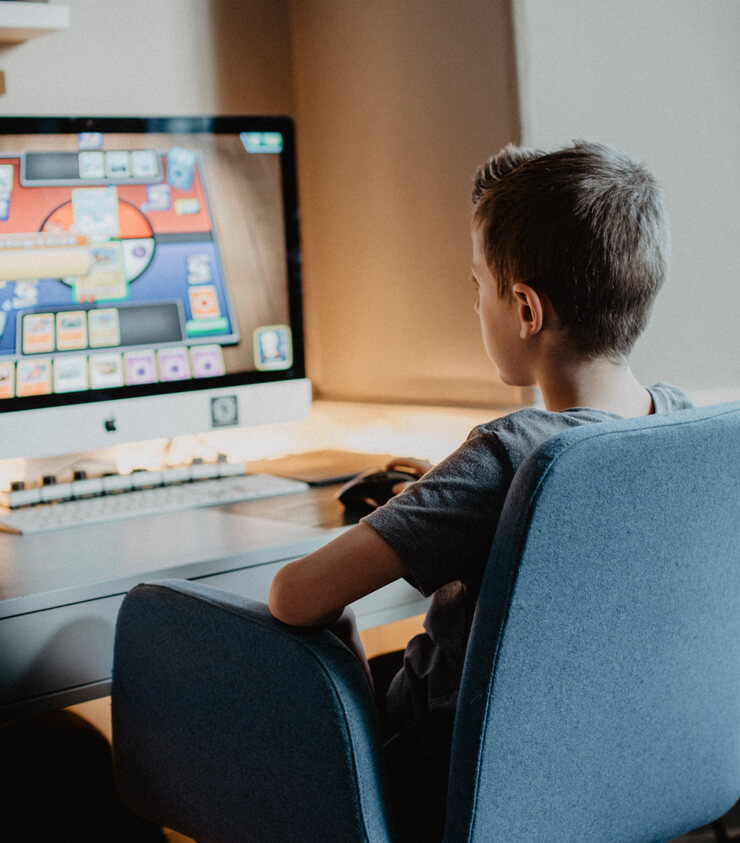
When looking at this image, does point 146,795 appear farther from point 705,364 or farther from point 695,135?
point 695,135

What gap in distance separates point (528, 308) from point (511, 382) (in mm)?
115

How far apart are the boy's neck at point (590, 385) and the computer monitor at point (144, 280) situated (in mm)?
782

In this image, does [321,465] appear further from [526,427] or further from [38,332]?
[526,427]

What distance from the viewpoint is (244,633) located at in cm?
89

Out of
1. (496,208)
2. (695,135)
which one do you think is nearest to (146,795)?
(496,208)

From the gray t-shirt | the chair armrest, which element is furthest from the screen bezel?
the gray t-shirt

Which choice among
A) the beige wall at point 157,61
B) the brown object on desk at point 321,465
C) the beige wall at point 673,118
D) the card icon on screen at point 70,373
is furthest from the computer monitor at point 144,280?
the beige wall at point 673,118

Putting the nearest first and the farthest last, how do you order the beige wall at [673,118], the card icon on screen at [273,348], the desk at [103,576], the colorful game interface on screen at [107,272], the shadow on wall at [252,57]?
the desk at [103,576], the colorful game interface on screen at [107,272], the beige wall at [673,118], the card icon on screen at [273,348], the shadow on wall at [252,57]

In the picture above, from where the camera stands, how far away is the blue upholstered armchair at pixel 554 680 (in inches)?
29.2

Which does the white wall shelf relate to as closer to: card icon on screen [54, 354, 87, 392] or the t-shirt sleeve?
card icon on screen [54, 354, 87, 392]

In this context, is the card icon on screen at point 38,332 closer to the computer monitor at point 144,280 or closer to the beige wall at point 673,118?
the computer monitor at point 144,280

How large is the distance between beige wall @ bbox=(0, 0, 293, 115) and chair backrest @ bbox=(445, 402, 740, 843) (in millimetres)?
1424

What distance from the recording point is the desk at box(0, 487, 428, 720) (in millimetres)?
1038

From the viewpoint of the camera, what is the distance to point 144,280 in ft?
5.19
